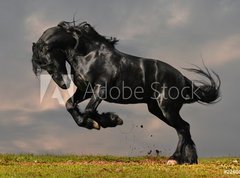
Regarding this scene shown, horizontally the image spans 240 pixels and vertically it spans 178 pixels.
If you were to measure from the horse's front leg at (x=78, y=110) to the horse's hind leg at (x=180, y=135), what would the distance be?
1887mm

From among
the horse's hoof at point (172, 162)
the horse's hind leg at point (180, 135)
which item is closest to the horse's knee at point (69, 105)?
Answer: the horse's hind leg at point (180, 135)

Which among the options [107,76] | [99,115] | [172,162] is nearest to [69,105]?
[99,115]

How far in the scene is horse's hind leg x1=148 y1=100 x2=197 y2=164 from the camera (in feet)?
46.1

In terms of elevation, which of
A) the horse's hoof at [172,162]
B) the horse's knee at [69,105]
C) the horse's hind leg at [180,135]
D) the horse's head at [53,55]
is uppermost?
the horse's head at [53,55]

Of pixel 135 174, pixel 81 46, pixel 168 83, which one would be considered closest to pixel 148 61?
pixel 168 83

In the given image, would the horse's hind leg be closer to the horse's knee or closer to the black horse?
the black horse

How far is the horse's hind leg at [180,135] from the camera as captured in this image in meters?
14.0

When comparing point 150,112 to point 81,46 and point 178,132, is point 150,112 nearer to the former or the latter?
point 178,132

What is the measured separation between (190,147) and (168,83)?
178 cm

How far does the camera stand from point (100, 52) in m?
13.9

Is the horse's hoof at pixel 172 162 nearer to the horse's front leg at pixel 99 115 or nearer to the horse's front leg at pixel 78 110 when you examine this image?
the horse's front leg at pixel 99 115

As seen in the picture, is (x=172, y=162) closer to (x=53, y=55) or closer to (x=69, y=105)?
(x=69, y=105)

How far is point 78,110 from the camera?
13.6 m

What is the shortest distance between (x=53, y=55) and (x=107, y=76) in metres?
1.52
